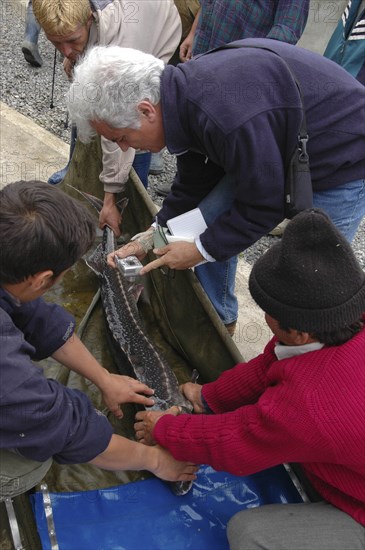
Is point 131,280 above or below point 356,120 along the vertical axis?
below

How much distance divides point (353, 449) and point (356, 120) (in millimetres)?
1255

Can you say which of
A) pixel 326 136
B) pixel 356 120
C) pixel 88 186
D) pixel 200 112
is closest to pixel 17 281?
pixel 200 112

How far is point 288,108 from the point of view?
77.9 inches

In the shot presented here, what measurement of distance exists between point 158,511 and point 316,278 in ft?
3.73

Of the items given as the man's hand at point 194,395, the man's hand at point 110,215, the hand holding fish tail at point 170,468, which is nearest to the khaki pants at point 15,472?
the hand holding fish tail at point 170,468

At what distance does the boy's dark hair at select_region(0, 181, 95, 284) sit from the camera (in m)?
1.47

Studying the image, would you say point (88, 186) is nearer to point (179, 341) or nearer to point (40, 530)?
point (179, 341)

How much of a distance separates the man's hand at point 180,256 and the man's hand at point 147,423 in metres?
0.63

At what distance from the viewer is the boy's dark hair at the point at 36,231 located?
1.47 meters

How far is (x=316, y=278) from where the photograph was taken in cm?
159

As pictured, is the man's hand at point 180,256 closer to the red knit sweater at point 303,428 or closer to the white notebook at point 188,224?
the white notebook at point 188,224

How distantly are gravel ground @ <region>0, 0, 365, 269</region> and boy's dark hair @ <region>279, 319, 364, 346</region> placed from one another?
252cm

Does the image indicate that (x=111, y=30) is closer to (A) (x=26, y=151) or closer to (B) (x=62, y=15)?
(B) (x=62, y=15)

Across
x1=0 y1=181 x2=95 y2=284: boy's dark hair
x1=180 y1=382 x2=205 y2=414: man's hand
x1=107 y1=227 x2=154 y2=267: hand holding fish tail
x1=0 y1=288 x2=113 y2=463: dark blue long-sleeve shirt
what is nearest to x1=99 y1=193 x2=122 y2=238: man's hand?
x1=107 y1=227 x2=154 y2=267: hand holding fish tail
